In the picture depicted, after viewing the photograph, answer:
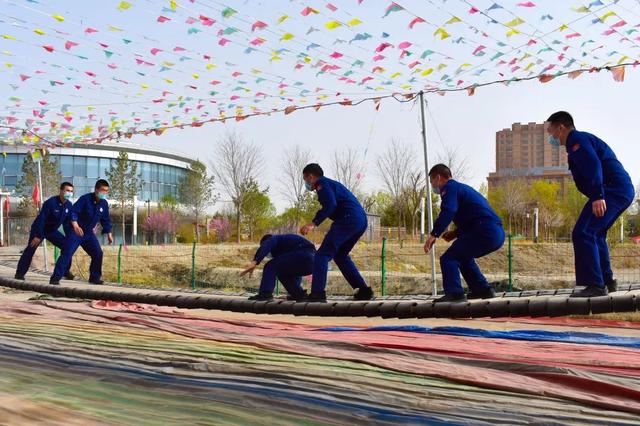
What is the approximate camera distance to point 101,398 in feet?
12.1

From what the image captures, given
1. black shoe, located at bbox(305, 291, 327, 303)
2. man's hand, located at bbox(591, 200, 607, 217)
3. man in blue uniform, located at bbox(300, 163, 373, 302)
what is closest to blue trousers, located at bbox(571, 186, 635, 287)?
man's hand, located at bbox(591, 200, 607, 217)

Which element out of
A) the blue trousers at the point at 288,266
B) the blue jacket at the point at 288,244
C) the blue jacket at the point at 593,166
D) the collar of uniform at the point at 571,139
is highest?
the collar of uniform at the point at 571,139

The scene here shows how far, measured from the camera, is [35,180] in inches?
1610

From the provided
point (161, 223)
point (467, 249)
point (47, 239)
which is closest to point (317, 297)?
point (467, 249)

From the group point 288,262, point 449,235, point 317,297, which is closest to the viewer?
point 449,235

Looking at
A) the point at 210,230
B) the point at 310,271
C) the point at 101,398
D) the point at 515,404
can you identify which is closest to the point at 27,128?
the point at 310,271

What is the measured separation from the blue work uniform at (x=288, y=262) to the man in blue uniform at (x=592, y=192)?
300 centimetres

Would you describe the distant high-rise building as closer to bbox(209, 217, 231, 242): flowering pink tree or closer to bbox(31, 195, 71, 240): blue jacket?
bbox(209, 217, 231, 242): flowering pink tree

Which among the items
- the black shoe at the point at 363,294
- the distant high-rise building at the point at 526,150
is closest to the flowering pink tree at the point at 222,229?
the black shoe at the point at 363,294

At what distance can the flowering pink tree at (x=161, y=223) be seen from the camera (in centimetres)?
4981

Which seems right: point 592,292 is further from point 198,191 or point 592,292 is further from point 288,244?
point 198,191

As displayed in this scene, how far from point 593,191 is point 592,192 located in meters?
0.02

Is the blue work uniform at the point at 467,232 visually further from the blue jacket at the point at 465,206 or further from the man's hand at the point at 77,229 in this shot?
the man's hand at the point at 77,229

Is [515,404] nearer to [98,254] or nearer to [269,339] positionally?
[269,339]
